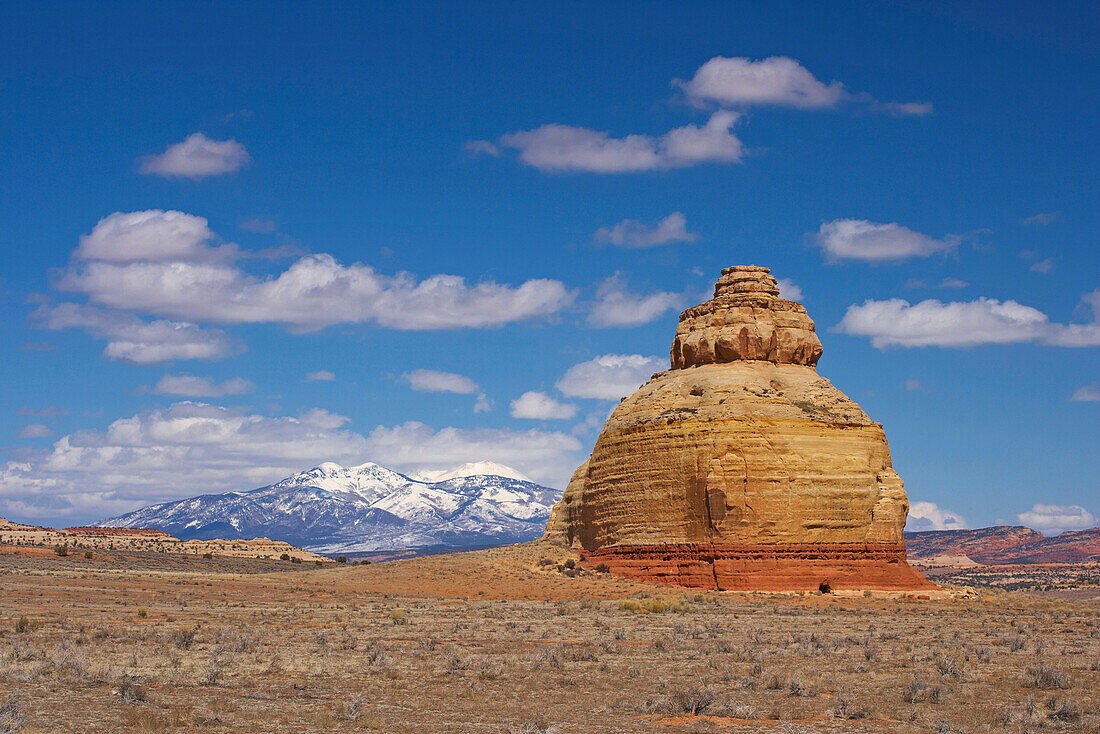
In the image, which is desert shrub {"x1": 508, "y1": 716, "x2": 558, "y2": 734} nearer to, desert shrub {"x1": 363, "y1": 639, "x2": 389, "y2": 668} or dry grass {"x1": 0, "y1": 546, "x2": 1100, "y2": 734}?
dry grass {"x1": 0, "y1": 546, "x2": 1100, "y2": 734}

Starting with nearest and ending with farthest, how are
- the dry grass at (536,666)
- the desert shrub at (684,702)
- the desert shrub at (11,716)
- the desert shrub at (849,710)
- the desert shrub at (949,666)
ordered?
the desert shrub at (11,716) < the dry grass at (536,666) < the desert shrub at (849,710) < the desert shrub at (684,702) < the desert shrub at (949,666)

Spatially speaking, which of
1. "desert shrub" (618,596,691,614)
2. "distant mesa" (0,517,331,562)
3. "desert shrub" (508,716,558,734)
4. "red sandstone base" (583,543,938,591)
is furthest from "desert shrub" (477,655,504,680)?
"distant mesa" (0,517,331,562)

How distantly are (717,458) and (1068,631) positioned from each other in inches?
678

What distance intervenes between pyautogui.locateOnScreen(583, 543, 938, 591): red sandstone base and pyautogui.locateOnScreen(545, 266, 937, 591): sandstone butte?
48mm

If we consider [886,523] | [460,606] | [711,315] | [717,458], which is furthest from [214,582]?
[886,523]

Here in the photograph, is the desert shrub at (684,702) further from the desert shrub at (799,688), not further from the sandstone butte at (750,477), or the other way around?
the sandstone butte at (750,477)

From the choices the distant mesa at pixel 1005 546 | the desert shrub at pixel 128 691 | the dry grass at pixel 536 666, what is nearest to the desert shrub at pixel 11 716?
the dry grass at pixel 536 666

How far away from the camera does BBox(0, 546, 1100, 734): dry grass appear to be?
1450 cm

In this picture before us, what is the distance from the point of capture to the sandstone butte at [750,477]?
147 ft

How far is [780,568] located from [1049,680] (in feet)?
85.9

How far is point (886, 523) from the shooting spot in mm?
46188

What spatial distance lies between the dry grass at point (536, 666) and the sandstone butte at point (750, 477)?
5440 millimetres

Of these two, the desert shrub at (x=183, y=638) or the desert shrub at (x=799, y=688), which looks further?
the desert shrub at (x=183, y=638)

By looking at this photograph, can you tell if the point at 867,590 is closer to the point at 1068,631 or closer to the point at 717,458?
the point at 717,458
